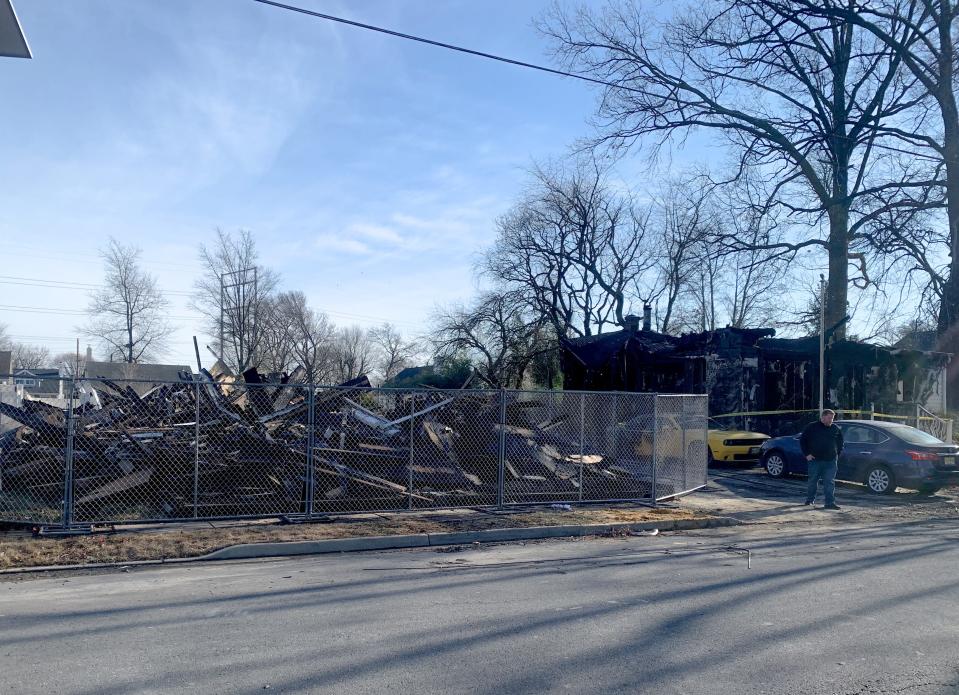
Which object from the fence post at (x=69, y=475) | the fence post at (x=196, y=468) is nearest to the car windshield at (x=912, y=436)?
the fence post at (x=196, y=468)

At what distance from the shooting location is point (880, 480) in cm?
1711

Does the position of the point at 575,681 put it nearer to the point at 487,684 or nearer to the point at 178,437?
the point at 487,684

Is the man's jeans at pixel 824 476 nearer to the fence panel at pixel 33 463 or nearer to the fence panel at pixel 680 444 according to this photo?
the fence panel at pixel 680 444

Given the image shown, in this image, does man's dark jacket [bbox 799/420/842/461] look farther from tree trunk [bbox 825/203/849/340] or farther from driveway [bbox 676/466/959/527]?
tree trunk [bbox 825/203/849/340]

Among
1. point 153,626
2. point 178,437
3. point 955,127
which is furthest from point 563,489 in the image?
point 955,127

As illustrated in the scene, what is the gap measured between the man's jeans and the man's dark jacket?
0.10 m

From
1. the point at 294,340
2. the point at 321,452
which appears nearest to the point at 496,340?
the point at 294,340

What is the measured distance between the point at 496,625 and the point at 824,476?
34.3 feet

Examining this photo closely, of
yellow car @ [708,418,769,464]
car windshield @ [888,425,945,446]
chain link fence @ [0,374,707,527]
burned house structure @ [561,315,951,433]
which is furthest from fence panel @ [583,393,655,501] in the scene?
burned house structure @ [561,315,951,433]

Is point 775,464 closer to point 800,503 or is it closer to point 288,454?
point 800,503

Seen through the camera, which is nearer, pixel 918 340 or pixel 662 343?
pixel 662 343

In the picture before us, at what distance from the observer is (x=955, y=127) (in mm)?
29422

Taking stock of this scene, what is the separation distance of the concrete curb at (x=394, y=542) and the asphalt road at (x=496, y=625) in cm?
38

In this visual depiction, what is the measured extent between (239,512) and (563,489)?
17.9ft
